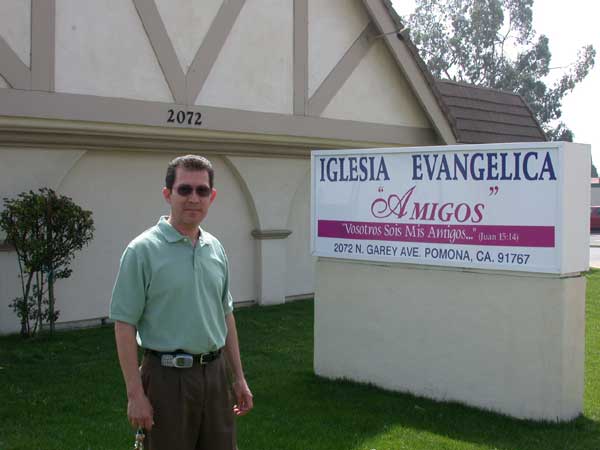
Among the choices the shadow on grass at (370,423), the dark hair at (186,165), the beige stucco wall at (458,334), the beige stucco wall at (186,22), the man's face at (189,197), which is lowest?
the shadow on grass at (370,423)

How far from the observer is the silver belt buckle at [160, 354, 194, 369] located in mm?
4086

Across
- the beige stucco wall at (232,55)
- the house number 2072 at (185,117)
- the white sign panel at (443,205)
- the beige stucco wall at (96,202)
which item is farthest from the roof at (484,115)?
the white sign panel at (443,205)

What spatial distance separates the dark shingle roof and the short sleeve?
1153cm

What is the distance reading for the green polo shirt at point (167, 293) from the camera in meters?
4.02

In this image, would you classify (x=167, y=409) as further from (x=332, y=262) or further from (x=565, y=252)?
(x=332, y=262)

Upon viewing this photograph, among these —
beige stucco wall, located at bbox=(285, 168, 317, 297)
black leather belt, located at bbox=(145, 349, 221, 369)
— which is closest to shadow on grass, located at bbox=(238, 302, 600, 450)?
black leather belt, located at bbox=(145, 349, 221, 369)

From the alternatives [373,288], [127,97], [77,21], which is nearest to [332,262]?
[373,288]

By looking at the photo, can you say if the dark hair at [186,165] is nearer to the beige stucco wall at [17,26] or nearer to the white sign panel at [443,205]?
the white sign panel at [443,205]

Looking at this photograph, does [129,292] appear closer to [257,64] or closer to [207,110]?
[207,110]

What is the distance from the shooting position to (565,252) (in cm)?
675

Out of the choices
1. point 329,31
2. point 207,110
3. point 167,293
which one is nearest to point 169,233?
point 167,293

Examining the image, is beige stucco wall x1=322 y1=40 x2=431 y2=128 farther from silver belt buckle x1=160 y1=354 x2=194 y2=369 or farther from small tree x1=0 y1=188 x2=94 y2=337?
silver belt buckle x1=160 y1=354 x2=194 y2=369

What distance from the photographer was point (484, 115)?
55.0ft

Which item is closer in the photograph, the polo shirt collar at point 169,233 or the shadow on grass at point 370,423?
the polo shirt collar at point 169,233
